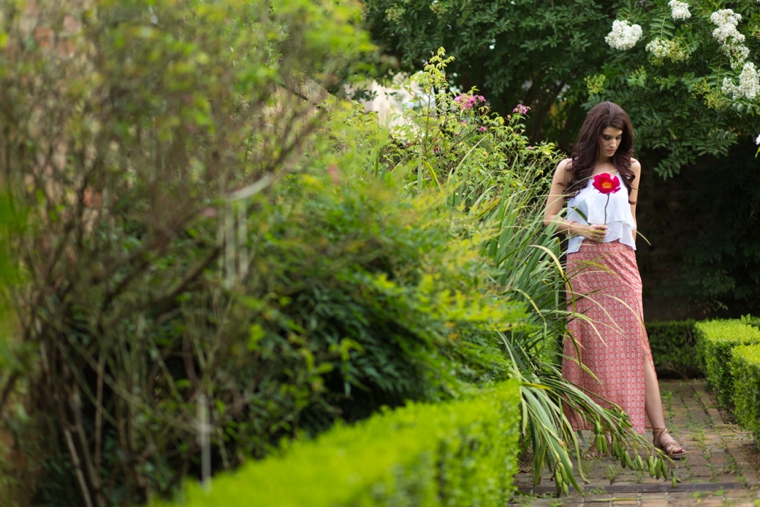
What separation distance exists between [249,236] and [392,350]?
619mm

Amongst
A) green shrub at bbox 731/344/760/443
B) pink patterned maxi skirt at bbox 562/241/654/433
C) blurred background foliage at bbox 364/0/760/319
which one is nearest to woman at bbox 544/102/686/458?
pink patterned maxi skirt at bbox 562/241/654/433

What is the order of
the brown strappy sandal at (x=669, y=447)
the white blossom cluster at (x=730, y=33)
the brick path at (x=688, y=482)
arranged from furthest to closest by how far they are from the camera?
the white blossom cluster at (x=730, y=33) < the brown strappy sandal at (x=669, y=447) < the brick path at (x=688, y=482)

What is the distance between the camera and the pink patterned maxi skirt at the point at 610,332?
17.5ft

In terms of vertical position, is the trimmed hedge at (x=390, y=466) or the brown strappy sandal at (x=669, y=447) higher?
the trimmed hedge at (x=390, y=466)

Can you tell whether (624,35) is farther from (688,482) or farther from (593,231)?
(688,482)

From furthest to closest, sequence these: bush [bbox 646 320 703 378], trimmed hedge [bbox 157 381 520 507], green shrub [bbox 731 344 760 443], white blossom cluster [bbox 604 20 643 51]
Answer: bush [bbox 646 320 703 378]
white blossom cluster [bbox 604 20 643 51]
green shrub [bbox 731 344 760 443]
trimmed hedge [bbox 157 381 520 507]

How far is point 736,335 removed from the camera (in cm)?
709

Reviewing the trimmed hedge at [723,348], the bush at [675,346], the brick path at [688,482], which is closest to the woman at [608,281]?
the brick path at [688,482]

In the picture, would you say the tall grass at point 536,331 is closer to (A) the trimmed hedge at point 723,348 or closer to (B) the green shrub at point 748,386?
(B) the green shrub at point 748,386

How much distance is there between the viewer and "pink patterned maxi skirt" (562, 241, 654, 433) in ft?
17.5

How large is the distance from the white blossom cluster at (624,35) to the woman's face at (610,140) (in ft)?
11.1

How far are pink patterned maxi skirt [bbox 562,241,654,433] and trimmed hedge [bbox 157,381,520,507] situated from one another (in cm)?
224

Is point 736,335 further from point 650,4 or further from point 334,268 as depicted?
point 334,268

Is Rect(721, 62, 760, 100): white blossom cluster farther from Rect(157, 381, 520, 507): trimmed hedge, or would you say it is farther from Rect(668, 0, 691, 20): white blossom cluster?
Rect(157, 381, 520, 507): trimmed hedge
